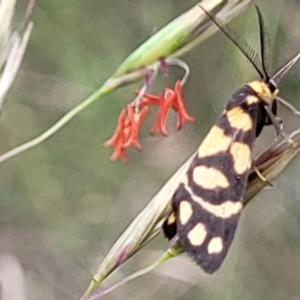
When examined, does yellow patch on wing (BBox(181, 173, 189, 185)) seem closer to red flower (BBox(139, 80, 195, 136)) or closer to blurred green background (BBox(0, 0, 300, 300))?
red flower (BBox(139, 80, 195, 136))

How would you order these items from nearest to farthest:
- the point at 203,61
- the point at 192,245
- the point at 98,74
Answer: the point at 192,245, the point at 203,61, the point at 98,74

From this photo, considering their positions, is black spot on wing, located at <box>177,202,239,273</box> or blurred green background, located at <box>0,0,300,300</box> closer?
black spot on wing, located at <box>177,202,239,273</box>

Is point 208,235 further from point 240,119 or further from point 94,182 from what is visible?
point 94,182

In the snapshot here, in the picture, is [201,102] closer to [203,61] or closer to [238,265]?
[203,61]

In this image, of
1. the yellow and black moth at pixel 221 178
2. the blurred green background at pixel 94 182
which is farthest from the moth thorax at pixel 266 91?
the blurred green background at pixel 94 182

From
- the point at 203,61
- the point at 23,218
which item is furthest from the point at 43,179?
→ the point at 203,61

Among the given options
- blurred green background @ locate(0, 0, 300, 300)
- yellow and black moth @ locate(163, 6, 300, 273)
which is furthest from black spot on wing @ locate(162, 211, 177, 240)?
blurred green background @ locate(0, 0, 300, 300)

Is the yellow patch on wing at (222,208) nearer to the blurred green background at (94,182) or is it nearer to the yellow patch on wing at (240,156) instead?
the yellow patch on wing at (240,156)
